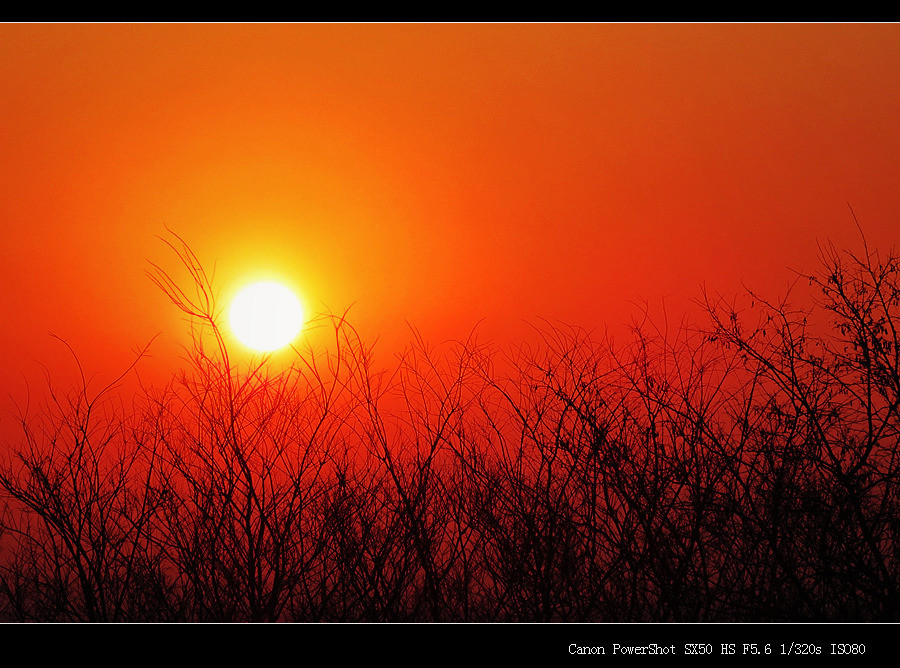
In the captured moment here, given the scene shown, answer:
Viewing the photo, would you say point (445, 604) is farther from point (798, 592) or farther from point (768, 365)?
point (768, 365)

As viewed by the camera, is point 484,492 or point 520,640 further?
point 484,492

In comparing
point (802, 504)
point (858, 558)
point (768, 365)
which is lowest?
point (858, 558)

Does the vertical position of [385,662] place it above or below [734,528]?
below

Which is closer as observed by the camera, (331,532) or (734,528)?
(734,528)

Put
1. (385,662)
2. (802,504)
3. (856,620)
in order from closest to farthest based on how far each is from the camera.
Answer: (385,662)
(856,620)
(802,504)

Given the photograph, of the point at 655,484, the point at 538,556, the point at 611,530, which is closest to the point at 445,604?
the point at 538,556

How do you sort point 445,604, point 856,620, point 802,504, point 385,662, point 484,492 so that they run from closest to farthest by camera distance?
point 385,662, point 856,620, point 802,504, point 445,604, point 484,492

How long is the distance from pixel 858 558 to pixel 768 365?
1218mm

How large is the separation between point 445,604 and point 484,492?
2.58 feet

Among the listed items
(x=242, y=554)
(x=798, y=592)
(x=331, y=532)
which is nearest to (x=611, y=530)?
(x=798, y=592)

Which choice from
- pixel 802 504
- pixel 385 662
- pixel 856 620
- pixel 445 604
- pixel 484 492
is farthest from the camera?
pixel 484 492

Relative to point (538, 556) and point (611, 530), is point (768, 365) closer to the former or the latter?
point (611, 530)

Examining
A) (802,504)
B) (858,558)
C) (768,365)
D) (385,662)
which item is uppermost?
(768,365)

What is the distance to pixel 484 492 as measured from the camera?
5.37m
